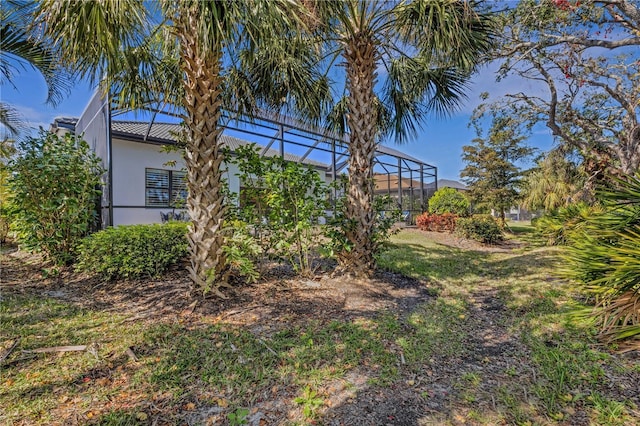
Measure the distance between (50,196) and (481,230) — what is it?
522 inches

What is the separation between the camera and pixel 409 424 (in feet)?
7.28

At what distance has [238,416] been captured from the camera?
87.7 inches

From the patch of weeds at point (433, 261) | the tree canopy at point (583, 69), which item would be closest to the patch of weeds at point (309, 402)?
the patch of weeds at point (433, 261)

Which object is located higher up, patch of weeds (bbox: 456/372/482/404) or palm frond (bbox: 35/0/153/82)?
palm frond (bbox: 35/0/153/82)

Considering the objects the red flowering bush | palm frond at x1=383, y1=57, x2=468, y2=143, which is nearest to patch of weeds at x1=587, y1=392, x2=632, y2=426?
palm frond at x1=383, y1=57, x2=468, y2=143

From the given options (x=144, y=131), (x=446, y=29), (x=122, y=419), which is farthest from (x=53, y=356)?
(x=144, y=131)

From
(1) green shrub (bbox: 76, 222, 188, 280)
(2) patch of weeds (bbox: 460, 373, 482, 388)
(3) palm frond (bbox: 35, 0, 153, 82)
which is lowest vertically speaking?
(2) patch of weeds (bbox: 460, 373, 482, 388)

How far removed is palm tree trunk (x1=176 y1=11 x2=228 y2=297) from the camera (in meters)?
4.14

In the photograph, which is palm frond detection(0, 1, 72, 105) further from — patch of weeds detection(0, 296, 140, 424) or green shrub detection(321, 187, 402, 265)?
green shrub detection(321, 187, 402, 265)

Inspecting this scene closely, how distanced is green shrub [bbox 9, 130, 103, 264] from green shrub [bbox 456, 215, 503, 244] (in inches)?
493

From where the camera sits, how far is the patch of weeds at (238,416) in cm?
217

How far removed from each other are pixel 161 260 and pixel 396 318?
397 centimetres

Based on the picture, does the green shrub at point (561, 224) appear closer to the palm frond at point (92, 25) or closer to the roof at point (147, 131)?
the roof at point (147, 131)

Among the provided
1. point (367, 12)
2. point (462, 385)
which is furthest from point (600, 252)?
point (367, 12)
